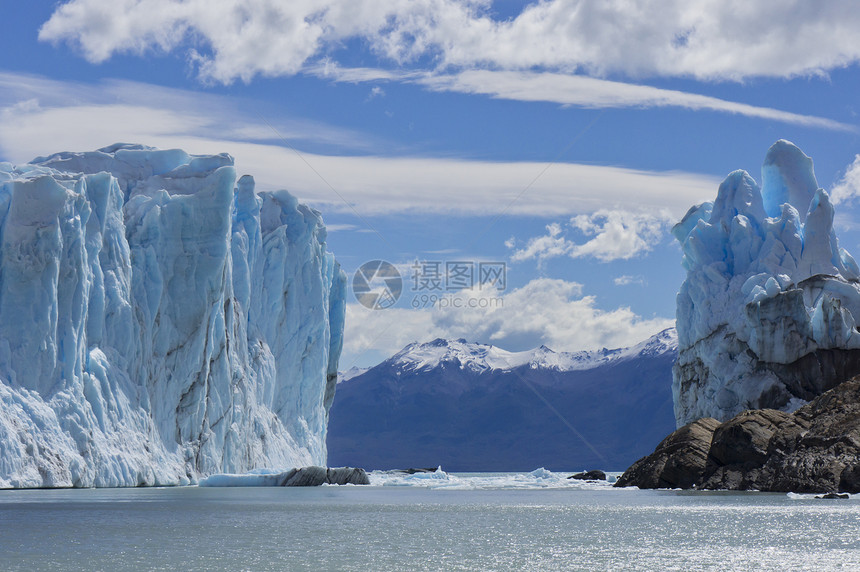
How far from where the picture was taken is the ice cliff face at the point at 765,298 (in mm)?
52344

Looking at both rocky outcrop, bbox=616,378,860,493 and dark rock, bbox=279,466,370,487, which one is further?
dark rock, bbox=279,466,370,487

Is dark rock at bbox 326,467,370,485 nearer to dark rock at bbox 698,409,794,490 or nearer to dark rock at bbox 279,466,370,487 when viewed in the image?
dark rock at bbox 279,466,370,487

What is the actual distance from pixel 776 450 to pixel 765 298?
1629 cm

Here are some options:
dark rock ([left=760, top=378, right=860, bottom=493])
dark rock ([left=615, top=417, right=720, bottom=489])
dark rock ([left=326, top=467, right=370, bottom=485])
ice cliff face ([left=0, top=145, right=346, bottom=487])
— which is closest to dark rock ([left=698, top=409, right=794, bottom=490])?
dark rock ([left=760, top=378, right=860, bottom=493])

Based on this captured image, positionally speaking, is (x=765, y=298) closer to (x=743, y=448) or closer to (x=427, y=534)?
(x=743, y=448)

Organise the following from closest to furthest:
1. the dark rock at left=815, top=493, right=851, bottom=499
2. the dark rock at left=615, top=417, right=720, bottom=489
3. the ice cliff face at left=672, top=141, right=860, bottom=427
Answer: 1. the dark rock at left=815, top=493, right=851, bottom=499
2. the dark rock at left=615, top=417, right=720, bottom=489
3. the ice cliff face at left=672, top=141, right=860, bottom=427

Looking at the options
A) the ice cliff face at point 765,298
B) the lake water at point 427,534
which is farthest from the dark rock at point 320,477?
the ice cliff face at point 765,298

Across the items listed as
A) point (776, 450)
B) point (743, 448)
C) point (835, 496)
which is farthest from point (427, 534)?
point (743, 448)

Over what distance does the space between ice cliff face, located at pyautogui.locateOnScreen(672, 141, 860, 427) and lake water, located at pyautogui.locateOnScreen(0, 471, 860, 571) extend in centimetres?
1864

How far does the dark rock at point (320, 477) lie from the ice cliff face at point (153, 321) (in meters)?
3.94

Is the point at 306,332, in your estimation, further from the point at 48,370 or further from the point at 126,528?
the point at 126,528

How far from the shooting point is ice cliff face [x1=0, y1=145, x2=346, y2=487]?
41.3 m

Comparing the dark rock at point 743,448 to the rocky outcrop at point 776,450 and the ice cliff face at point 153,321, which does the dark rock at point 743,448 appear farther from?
the ice cliff face at point 153,321

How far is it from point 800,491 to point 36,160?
124ft
